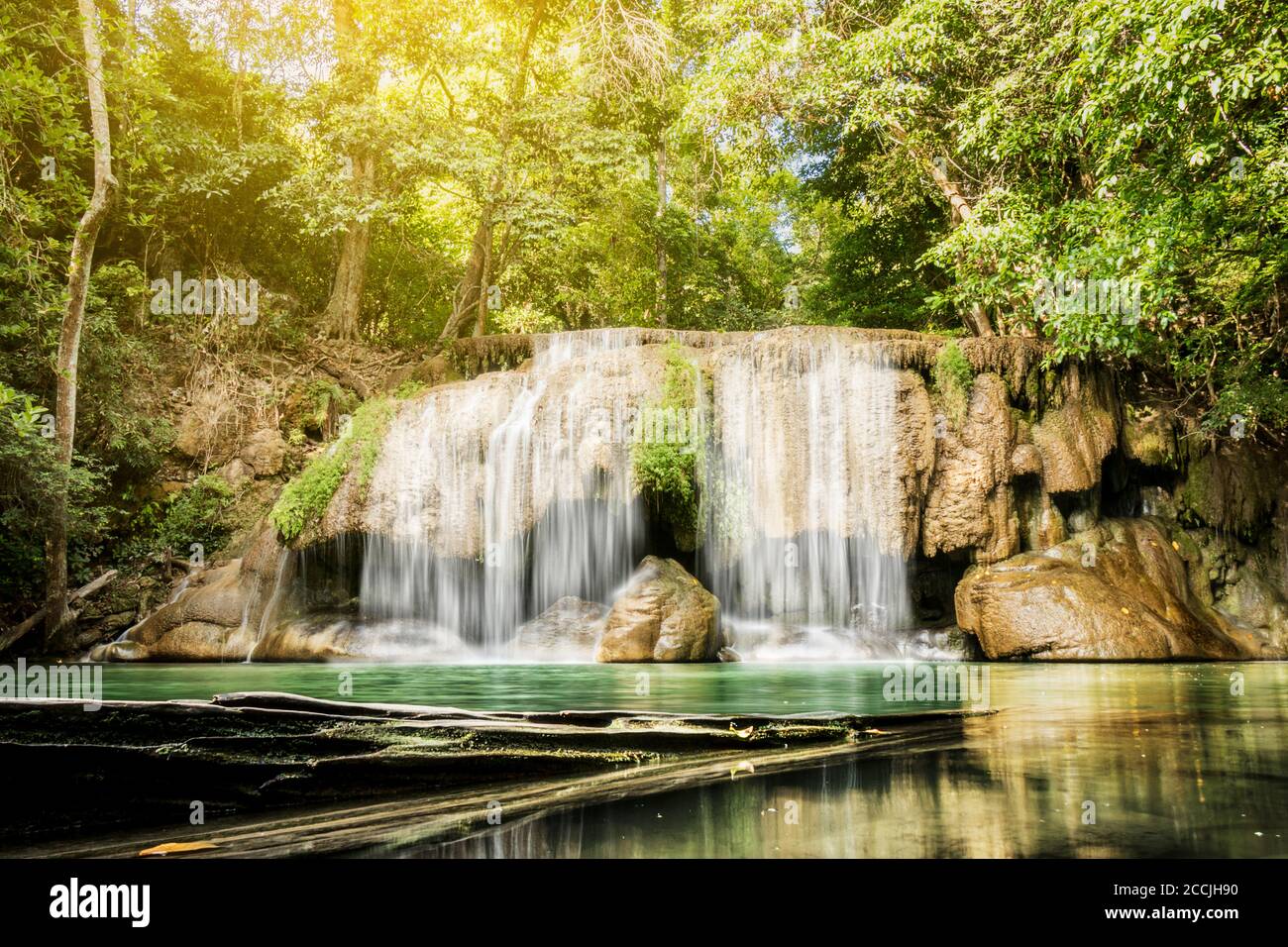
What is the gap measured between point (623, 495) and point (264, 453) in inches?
335

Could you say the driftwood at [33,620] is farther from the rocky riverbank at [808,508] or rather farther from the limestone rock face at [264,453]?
the limestone rock face at [264,453]

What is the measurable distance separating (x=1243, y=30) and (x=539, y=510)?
9975 millimetres

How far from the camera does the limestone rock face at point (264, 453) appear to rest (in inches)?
603

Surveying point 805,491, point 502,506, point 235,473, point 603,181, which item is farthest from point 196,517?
point 603,181

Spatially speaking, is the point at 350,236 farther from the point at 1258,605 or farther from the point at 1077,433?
the point at 1258,605

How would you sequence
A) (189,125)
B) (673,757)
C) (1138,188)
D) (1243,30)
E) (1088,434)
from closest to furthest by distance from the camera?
(673,757) → (1243,30) → (1138,188) → (1088,434) → (189,125)

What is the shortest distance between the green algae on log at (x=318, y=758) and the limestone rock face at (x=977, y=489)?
30.4 feet

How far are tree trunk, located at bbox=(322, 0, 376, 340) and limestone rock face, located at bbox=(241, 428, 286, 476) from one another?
3593 mm

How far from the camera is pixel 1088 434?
42.2ft

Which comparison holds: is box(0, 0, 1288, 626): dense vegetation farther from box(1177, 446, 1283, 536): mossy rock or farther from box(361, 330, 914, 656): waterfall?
box(361, 330, 914, 656): waterfall

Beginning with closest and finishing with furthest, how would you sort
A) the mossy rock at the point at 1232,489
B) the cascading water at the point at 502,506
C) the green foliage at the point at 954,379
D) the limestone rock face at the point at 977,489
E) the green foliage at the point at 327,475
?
1. the cascading water at the point at 502,506
2. the green foliage at the point at 327,475
3. the limestone rock face at the point at 977,489
4. the green foliage at the point at 954,379
5. the mossy rock at the point at 1232,489

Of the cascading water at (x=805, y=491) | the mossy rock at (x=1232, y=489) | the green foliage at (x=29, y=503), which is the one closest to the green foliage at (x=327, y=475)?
the green foliage at (x=29, y=503)
